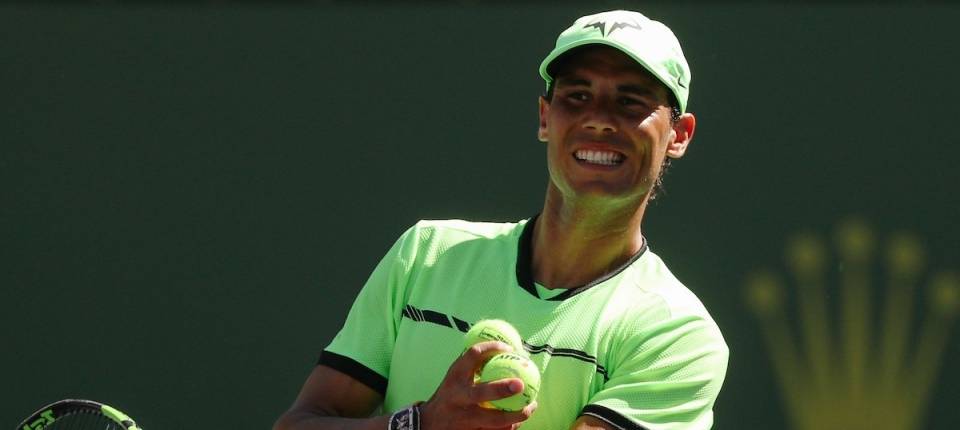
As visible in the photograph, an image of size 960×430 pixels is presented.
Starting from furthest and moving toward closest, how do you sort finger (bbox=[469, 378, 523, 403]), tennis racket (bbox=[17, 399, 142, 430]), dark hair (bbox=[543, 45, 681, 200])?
tennis racket (bbox=[17, 399, 142, 430]) < dark hair (bbox=[543, 45, 681, 200]) < finger (bbox=[469, 378, 523, 403])

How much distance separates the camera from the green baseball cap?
2.57m

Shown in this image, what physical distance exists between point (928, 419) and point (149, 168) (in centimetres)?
337

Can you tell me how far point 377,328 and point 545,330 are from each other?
357 millimetres

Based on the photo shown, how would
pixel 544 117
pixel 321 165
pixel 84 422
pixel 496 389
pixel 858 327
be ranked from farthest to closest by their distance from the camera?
pixel 321 165 → pixel 858 327 → pixel 84 422 → pixel 544 117 → pixel 496 389

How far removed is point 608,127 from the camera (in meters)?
2.59

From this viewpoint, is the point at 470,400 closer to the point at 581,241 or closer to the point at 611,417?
the point at 611,417

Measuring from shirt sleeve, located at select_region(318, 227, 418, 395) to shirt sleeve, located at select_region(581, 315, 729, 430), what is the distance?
0.44m

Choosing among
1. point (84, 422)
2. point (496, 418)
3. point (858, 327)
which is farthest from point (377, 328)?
point (858, 327)

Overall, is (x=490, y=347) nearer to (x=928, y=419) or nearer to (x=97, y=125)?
(x=928, y=419)

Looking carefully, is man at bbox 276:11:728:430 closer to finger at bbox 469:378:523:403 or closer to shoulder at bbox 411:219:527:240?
shoulder at bbox 411:219:527:240

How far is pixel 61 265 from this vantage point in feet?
20.0

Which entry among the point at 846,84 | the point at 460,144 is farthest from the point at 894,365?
the point at 460,144

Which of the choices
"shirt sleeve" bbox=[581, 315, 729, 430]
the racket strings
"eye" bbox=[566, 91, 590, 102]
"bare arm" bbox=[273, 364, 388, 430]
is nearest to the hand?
"shirt sleeve" bbox=[581, 315, 729, 430]

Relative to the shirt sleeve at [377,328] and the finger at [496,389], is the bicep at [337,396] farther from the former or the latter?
the finger at [496,389]
